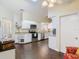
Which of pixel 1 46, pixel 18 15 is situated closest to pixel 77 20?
pixel 1 46

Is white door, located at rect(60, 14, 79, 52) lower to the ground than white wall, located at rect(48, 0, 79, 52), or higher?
lower

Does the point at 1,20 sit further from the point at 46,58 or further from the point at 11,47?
the point at 46,58

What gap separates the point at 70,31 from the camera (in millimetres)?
5266

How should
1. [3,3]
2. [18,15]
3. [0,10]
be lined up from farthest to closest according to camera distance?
[18,15] < [3,3] < [0,10]

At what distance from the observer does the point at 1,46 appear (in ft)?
10.2

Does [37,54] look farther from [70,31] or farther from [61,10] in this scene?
[61,10]

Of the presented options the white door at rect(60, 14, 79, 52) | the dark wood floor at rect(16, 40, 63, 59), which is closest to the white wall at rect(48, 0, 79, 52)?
the white door at rect(60, 14, 79, 52)

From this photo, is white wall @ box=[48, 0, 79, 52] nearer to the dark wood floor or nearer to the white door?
the white door

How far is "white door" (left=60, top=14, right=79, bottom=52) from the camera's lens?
488 centimetres

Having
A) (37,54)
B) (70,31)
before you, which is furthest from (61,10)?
(37,54)

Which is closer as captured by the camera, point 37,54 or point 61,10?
point 37,54

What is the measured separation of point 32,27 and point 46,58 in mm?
5968

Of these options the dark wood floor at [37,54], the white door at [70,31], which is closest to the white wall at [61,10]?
the white door at [70,31]

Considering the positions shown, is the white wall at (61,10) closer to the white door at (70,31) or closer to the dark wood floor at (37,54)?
the white door at (70,31)
